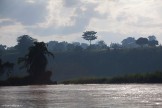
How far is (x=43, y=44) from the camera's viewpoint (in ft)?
307

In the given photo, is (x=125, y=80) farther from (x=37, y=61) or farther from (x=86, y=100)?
(x=86, y=100)

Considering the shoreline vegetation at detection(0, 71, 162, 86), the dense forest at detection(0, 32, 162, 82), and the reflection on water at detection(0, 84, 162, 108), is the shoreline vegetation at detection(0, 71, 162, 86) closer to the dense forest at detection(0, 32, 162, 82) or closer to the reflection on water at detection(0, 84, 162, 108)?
the reflection on water at detection(0, 84, 162, 108)

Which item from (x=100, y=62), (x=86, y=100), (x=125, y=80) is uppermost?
(x=100, y=62)

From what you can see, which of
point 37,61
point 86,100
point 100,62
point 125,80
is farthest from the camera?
point 100,62

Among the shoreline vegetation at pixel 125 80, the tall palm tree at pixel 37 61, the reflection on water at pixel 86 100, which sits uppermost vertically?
the tall palm tree at pixel 37 61

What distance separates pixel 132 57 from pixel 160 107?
148 metres

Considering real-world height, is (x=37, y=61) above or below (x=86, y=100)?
above

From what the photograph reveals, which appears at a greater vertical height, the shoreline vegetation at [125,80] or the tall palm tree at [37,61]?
the tall palm tree at [37,61]

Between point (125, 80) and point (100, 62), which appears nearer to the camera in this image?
point (125, 80)

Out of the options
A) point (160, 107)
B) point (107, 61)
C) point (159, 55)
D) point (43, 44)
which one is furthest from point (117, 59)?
point (160, 107)

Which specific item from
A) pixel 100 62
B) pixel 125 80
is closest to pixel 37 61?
pixel 125 80

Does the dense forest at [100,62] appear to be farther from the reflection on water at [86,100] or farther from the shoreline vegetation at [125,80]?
the reflection on water at [86,100]

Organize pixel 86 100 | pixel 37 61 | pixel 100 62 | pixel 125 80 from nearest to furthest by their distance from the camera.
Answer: pixel 86 100 → pixel 125 80 → pixel 37 61 → pixel 100 62

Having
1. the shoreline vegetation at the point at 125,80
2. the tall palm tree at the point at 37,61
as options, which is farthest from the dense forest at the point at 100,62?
the shoreline vegetation at the point at 125,80
